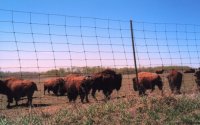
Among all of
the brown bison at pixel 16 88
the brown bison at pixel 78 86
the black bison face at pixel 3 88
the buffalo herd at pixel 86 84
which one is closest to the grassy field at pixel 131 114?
the buffalo herd at pixel 86 84

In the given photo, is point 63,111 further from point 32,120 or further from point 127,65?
point 127,65

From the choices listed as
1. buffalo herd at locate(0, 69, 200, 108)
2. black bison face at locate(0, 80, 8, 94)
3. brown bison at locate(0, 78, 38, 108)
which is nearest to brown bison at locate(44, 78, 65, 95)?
buffalo herd at locate(0, 69, 200, 108)

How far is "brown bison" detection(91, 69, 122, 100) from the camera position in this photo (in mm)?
17375

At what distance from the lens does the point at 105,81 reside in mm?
17562

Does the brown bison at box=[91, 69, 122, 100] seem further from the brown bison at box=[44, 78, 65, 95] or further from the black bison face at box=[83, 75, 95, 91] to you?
the brown bison at box=[44, 78, 65, 95]

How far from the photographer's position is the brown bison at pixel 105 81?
57.0 feet

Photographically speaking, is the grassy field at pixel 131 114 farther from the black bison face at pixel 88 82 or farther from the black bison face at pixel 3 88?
the black bison face at pixel 3 88

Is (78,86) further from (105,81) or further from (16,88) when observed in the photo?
(16,88)

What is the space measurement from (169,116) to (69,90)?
→ 979cm

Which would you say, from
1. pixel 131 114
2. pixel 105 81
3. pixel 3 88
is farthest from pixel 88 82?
pixel 131 114

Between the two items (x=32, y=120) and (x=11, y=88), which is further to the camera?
(x=11, y=88)

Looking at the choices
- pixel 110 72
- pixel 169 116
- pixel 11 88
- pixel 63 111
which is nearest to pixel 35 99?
pixel 11 88

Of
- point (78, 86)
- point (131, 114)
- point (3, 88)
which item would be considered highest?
point (3, 88)

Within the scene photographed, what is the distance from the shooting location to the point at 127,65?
12586 millimetres
